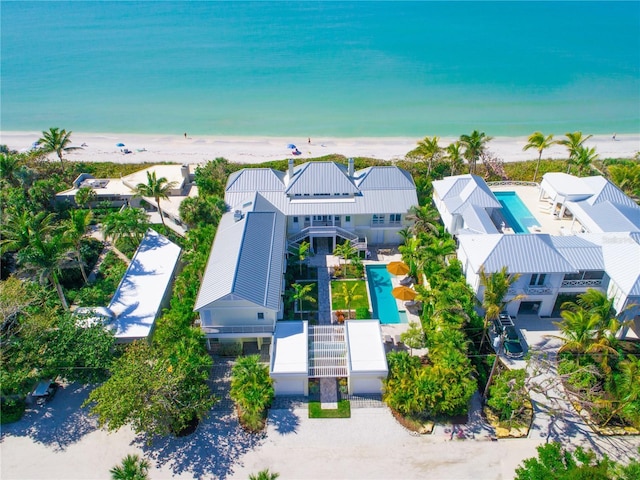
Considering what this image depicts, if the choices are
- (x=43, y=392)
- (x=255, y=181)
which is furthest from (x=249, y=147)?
(x=43, y=392)

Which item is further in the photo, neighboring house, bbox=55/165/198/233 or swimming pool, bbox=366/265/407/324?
neighboring house, bbox=55/165/198/233

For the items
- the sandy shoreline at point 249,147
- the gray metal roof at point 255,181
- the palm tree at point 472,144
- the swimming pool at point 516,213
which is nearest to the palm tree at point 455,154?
the palm tree at point 472,144

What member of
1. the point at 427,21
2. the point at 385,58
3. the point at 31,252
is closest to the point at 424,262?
the point at 31,252

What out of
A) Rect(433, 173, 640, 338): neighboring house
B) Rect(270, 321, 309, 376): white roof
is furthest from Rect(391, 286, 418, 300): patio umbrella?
Rect(270, 321, 309, 376): white roof

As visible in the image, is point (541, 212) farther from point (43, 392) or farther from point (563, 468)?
point (43, 392)

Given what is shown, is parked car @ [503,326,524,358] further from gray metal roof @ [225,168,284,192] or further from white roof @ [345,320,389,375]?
gray metal roof @ [225,168,284,192]

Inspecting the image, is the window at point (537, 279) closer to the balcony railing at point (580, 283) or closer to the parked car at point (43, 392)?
the balcony railing at point (580, 283)
